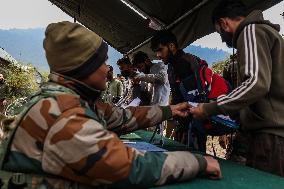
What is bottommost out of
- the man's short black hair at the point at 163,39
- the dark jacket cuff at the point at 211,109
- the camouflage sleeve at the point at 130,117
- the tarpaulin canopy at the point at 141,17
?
the camouflage sleeve at the point at 130,117

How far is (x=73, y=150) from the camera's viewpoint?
1269mm

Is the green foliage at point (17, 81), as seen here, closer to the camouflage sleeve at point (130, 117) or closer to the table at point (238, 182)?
the camouflage sleeve at point (130, 117)

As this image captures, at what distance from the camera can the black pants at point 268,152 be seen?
7.43ft

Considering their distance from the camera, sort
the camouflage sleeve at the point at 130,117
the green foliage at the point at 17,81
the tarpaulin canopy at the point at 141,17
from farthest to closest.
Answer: the green foliage at the point at 17,81 < the tarpaulin canopy at the point at 141,17 < the camouflage sleeve at the point at 130,117

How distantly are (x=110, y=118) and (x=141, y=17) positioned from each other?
12.3 ft

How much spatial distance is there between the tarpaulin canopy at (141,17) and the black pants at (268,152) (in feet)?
5.44

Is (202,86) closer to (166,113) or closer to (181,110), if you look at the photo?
(181,110)

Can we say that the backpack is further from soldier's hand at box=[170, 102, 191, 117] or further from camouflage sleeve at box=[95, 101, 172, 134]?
camouflage sleeve at box=[95, 101, 172, 134]

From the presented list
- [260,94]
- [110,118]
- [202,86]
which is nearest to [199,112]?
[260,94]

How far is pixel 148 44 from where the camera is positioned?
6617 millimetres

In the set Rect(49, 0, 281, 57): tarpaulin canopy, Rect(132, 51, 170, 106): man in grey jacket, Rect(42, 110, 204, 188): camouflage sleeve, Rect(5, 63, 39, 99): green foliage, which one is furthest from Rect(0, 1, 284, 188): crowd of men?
Rect(5, 63, 39, 99): green foliage

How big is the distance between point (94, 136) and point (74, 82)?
33 cm

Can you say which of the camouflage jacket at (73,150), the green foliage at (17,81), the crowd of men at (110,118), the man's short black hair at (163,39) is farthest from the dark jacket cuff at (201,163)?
the green foliage at (17,81)

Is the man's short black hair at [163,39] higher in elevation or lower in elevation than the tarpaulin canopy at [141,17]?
lower
